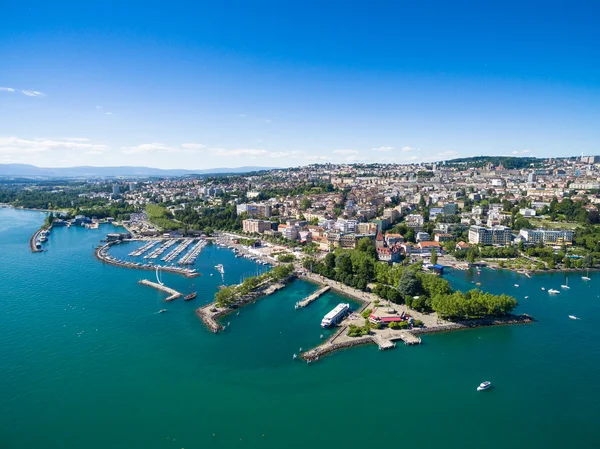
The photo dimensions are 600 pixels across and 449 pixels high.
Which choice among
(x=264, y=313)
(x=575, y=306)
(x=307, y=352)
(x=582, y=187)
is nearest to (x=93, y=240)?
(x=264, y=313)

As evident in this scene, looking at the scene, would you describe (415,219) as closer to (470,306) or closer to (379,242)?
(379,242)

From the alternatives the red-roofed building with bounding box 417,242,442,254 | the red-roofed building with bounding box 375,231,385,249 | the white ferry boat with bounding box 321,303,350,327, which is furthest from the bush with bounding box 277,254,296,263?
the white ferry boat with bounding box 321,303,350,327

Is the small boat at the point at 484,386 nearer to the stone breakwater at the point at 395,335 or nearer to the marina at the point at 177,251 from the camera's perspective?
the stone breakwater at the point at 395,335

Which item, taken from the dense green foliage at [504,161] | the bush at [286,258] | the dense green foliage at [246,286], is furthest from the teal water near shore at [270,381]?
the dense green foliage at [504,161]

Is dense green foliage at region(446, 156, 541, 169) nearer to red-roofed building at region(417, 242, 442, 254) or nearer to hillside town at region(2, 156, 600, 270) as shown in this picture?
hillside town at region(2, 156, 600, 270)

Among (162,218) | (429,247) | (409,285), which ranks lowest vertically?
(429,247)

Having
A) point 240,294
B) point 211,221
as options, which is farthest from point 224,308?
point 211,221
